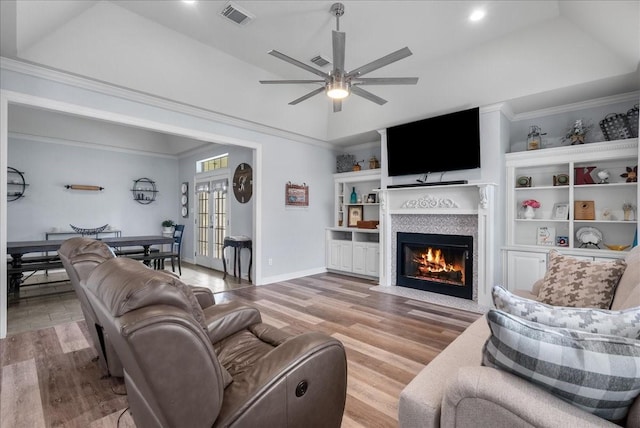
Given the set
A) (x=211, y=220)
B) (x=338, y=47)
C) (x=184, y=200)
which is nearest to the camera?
(x=338, y=47)

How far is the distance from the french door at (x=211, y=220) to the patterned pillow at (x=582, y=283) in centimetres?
571

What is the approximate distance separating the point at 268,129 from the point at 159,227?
15.4 feet

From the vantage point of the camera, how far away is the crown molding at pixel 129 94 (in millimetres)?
3072

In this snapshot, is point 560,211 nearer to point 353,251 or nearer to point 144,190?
point 353,251

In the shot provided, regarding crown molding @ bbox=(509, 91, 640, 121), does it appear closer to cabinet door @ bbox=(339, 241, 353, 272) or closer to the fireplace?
the fireplace

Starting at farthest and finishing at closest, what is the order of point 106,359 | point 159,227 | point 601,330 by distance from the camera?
point 159,227 → point 106,359 → point 601,330

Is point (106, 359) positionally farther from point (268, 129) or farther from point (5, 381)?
point (268, 129)

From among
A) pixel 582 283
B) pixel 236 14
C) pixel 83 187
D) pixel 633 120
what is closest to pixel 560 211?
pixel 633 120

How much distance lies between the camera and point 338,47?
255 cm

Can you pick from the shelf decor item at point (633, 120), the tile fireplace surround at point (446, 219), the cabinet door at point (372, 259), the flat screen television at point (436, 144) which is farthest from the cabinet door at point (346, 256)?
the shelf decor item at point (633, 120)

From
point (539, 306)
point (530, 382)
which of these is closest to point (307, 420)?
point (530, 382)

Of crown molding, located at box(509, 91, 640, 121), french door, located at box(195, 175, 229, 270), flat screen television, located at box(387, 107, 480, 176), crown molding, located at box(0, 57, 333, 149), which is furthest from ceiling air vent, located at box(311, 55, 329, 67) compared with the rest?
french door, located at box(195, 175, 229, 270)

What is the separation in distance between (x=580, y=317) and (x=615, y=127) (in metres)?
3.89

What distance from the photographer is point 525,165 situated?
4.14 meters
